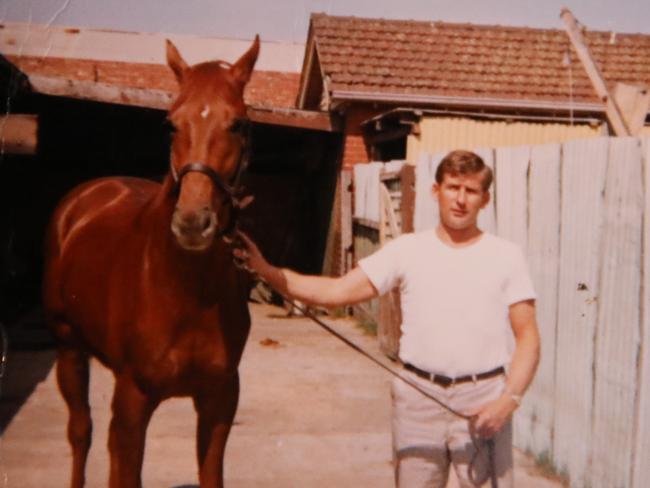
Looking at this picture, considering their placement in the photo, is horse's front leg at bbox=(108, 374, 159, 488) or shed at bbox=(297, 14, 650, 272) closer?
horse's front leg at bbox=(108, 374, 159, 488)

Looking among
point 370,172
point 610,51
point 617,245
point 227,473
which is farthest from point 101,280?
point 610,51

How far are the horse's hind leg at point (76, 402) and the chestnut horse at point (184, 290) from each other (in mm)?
770

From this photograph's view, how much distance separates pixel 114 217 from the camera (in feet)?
14.4

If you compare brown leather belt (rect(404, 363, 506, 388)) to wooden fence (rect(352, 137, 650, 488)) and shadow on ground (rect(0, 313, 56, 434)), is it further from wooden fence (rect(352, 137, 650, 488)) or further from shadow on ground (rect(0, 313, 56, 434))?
shadow on ground (rect(0, 313, 56, 434))

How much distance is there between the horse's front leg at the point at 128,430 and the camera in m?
3.31

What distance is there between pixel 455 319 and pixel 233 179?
1005 millimetres

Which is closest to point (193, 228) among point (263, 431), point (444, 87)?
point (263, 431)

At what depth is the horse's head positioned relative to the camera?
258cm

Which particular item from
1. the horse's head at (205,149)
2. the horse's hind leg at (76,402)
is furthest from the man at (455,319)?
the horse's hind leg at (76,402)

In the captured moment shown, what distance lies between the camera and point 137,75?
72.7ft

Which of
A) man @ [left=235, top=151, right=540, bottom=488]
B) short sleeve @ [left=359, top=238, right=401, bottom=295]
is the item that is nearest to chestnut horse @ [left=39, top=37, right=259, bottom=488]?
man @ [left=235, top=151, right=540, bottom=488]

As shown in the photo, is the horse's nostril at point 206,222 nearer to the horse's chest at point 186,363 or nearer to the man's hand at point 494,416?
the horse's chest at point 186,363

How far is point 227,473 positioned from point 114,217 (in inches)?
71.7

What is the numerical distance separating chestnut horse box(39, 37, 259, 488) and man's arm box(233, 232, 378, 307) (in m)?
0.18
